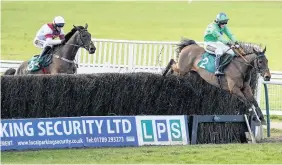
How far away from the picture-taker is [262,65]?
51.5ft

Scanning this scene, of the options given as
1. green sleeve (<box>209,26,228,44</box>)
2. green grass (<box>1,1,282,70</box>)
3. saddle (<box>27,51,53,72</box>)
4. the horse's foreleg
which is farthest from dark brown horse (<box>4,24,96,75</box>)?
green grass (<box>1,1,282,70</box>)

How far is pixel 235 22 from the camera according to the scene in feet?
125

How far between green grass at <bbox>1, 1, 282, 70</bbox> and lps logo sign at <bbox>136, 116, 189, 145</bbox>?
52.7 feet

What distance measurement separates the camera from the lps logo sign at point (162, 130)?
14180mm

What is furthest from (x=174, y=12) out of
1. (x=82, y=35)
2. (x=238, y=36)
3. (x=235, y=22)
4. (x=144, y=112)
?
(x=144, y=112)

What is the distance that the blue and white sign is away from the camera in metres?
13.5

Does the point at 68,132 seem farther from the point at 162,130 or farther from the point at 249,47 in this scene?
the point at 249,47

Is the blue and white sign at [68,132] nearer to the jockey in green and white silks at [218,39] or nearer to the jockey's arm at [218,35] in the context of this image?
the jockey in green and white silks at [218,39]

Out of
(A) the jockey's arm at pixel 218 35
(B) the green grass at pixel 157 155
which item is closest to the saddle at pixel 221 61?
(A) the jockey's arm at pixel 218 35

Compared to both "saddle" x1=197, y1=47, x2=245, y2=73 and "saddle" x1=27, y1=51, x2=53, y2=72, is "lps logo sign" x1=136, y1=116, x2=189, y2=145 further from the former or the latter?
"saddle" x1=27, y1=51, x2=53, y2=72

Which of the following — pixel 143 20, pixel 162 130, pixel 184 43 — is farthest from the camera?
pixel 143 20

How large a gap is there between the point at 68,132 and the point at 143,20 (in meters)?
25.5

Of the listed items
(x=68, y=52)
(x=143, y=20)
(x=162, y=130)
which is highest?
(x=68, y=52)

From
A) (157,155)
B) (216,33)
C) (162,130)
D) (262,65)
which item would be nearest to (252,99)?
(262,65)
